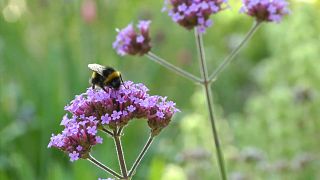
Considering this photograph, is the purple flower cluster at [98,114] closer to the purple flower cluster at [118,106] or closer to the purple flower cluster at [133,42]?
the purple flower cluster at [118,106]

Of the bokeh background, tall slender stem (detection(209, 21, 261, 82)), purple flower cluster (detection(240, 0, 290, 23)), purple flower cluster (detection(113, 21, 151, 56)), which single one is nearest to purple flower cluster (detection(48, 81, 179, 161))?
tall slender stem (detection(209, 21, 261, 82))

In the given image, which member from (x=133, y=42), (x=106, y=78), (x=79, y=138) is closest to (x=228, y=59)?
(x=133, y=42)

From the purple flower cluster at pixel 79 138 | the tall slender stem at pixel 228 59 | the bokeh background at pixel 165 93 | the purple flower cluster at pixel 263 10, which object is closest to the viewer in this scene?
the purple flower cluster at pixel 79 138

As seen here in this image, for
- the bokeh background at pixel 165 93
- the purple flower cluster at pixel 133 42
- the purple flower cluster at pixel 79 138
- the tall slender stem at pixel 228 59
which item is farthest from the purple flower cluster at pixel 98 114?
the bokeh background at pixel 165 93

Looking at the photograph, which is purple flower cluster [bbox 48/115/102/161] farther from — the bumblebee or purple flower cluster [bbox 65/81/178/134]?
the bumblebee

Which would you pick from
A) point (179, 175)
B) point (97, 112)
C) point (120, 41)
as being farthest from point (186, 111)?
point (97, 112)

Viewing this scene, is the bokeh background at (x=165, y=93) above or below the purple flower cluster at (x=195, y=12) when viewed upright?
above

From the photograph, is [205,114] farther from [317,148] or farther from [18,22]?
[18,22]
